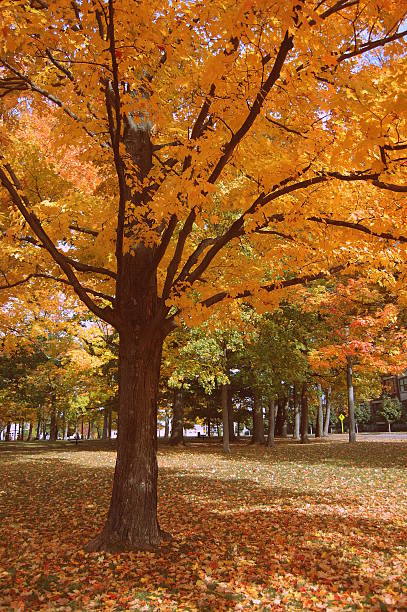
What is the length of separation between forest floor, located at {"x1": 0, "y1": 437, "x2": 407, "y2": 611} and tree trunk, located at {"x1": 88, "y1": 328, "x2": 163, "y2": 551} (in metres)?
0.31

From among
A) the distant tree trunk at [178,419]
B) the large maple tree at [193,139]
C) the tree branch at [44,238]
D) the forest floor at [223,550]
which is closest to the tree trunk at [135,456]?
the large maple tree at [193,139]

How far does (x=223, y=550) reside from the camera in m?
5.60

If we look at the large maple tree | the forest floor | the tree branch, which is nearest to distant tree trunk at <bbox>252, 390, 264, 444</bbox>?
the forest floor

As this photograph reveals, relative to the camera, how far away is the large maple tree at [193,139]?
4312mm

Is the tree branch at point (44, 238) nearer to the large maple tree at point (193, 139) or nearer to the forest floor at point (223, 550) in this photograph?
the large maple tree at point (193, 139)

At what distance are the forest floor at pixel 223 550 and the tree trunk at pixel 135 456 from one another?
1.01 ft

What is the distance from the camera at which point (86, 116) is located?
6.52 meters

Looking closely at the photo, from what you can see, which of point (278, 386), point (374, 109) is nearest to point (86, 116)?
point (374, 109)

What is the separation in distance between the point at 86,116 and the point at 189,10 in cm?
251

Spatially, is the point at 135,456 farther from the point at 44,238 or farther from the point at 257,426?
the point at 257,426

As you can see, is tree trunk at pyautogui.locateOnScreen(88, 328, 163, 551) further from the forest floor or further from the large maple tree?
the forest floor

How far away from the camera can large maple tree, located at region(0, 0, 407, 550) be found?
431 cm

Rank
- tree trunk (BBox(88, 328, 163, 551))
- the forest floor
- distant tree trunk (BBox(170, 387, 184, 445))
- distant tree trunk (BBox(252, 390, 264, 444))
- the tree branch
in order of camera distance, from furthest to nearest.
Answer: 1. distant tree trunk (BBox(252, 390, 264, 444))
2. distant tree trunk (BBox(170, 387, 184, 445))
3. tree trunk (BBox(88, 328, 163, 551))
4. the tree branch
5. the forest floor

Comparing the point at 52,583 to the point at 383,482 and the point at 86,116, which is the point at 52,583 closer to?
the point at 86,116
